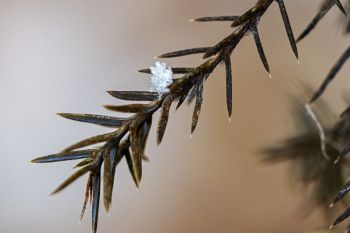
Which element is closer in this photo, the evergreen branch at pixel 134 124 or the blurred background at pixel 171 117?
the evergreen branch at pixel 134 124

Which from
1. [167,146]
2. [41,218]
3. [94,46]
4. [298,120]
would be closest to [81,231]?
[41,218]

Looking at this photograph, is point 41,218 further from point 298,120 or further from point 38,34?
point 298,120

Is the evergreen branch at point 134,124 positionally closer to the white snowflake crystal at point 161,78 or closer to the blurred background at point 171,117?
the white snowflake crystal at point 161,78

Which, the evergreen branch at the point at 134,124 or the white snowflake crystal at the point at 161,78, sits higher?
the white snowflake crystal at the point at 161,78

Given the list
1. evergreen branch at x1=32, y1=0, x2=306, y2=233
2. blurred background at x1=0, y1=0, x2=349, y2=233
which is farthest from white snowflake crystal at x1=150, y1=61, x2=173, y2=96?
blurred background at x1=0, y1=0, x2=349, y2=233

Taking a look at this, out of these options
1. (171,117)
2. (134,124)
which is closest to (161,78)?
(134,124)

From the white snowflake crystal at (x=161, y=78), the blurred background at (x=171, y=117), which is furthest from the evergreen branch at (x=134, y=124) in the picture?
the blurred background at (x=171, y=117)

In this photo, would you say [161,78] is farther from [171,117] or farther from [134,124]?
[171,117]
